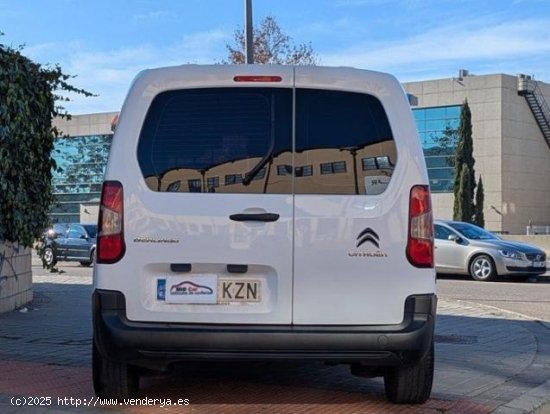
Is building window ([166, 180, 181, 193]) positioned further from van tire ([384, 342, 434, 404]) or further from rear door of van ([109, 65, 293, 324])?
van tire ([384, 342, 434, 404])

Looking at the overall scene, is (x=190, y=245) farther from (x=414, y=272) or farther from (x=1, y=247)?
(x=1, y=247)

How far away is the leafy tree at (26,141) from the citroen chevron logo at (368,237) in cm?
557

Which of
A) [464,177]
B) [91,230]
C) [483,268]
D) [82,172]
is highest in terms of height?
[82,172]

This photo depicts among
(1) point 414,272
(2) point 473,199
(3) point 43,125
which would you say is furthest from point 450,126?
(1) point 414,272

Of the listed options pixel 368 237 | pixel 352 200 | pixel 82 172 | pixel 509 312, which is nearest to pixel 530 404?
pixel 368 237

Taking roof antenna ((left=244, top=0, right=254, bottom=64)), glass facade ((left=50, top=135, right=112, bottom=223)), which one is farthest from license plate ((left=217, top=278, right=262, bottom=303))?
glass facade ((left=50, top=135, right=112, bottom=223))

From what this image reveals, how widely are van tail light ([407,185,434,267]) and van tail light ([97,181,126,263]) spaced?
175cm

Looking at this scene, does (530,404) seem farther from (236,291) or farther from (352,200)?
(236,291)

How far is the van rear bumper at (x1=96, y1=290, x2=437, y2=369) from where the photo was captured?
4.45m

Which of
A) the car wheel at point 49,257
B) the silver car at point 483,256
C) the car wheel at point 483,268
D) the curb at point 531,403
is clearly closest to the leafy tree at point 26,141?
the car wheel at point 49,257

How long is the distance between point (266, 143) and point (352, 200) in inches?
25.0

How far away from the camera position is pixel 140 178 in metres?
4.57

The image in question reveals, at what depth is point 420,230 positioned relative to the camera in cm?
461

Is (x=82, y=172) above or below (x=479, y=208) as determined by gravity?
above
